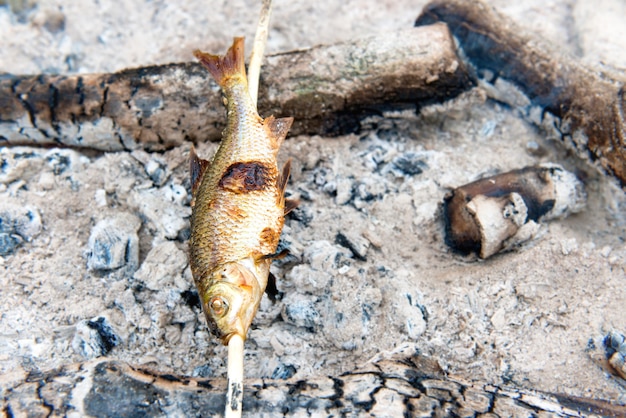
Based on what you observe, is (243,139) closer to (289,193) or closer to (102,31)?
(289,193)

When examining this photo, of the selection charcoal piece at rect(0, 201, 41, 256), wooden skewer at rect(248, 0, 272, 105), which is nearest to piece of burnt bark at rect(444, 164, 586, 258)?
wooden skewer at rect(248, 0, 272, 105)

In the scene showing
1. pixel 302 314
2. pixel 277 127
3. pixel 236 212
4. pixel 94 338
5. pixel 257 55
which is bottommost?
pixel 302 314

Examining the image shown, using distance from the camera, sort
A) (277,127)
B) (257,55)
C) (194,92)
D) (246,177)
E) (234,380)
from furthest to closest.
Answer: (194,92), (257,55), (277,127), (246,177), (234,380)

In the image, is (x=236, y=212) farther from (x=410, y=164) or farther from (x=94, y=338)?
(x=410, y=164)

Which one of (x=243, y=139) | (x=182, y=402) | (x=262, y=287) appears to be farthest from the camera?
(x=243, y=139)

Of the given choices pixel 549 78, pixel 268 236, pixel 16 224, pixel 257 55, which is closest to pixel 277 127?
pixel 257 55

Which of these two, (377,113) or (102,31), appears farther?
(102,31)

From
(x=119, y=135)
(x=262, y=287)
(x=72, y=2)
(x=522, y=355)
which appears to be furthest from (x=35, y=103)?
(x=522, y=355)
